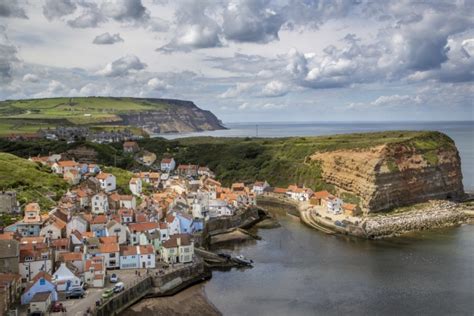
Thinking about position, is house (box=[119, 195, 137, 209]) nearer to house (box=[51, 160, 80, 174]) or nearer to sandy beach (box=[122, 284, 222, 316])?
house (box=[51, 160, 80, 174])

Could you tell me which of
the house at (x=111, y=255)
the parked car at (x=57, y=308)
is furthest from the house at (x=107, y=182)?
the parked car at (x=57, y=308)

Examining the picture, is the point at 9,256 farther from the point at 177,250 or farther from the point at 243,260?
the point at 243,260

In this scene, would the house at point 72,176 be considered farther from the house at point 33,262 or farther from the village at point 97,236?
the house at point 33,262

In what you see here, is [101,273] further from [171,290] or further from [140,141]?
[140,141]

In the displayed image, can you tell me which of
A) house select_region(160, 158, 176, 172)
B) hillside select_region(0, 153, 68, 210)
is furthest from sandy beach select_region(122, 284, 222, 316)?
house select_region(160, 158, 176, 172)

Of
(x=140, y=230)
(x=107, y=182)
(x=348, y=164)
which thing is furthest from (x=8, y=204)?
(x=348, y=164)

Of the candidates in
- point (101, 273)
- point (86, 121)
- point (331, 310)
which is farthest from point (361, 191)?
point (86, 121)
